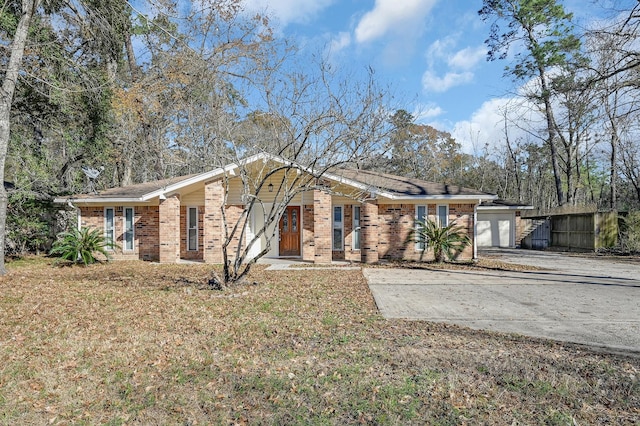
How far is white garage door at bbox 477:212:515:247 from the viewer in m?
22.3

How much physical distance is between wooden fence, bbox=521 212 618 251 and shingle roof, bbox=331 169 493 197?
330 inches

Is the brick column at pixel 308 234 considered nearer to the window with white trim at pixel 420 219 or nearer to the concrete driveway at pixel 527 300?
the concrete driveway at pixel 527 300

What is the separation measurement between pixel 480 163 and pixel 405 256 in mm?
23490

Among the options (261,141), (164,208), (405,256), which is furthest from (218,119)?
(405,256)

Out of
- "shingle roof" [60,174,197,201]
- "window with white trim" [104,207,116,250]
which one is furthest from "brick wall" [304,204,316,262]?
"window with white trim" [104,207,116,250]

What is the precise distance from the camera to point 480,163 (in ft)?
111

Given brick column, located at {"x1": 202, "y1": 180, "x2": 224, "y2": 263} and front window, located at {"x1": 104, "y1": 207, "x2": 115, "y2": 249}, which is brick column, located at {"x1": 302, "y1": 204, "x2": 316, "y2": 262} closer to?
brick column, located at {"x1": 202, "y1": 180, "x2": 224, "y2": 263}

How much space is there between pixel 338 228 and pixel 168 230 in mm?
6012

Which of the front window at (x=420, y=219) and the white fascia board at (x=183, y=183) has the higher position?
the white fascia board at (x=183, y=183)

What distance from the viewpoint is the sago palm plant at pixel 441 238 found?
13164mm

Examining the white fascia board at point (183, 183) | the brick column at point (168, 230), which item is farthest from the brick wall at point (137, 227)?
the white fascia board at point (183, 183)

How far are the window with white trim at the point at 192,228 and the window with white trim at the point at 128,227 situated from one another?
201cm

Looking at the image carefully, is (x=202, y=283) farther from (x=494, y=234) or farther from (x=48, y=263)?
(x=494, y=234)

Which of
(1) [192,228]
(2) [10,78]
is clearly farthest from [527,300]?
(2) [10,78]
